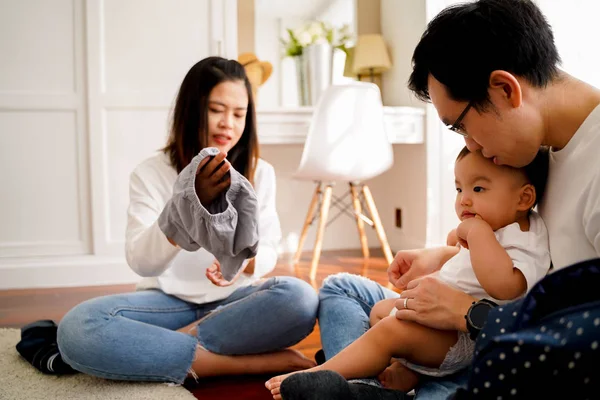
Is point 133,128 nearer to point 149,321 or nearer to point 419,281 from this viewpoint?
point 149,321

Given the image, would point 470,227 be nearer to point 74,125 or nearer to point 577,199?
point 577,199

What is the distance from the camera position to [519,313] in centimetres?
72

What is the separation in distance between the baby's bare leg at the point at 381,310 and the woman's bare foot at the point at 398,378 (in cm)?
13

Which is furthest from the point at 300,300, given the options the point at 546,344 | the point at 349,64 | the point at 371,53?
the point at 349,64

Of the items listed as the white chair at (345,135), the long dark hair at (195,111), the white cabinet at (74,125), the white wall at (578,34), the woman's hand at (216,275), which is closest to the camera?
the woman's hand at (216,275)

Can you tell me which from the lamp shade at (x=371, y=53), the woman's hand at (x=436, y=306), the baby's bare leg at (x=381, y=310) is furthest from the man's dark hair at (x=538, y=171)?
the lamp shade at (x=371, y=53)

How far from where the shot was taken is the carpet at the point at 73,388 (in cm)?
135

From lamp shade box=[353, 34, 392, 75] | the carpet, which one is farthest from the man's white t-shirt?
lamp shade box=[353, 34, 392, 75]

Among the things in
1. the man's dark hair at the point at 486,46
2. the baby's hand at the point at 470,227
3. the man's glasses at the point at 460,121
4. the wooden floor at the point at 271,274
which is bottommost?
the wooden floor at the point at 271,274

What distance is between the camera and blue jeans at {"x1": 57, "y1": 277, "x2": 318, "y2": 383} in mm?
1373

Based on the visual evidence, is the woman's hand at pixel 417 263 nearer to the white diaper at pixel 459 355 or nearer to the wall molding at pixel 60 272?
the white diaper at pixel 459 355

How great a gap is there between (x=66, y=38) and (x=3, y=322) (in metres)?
1.42

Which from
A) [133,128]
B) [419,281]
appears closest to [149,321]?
[419,281]

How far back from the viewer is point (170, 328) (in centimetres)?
153
